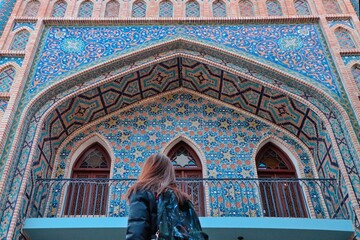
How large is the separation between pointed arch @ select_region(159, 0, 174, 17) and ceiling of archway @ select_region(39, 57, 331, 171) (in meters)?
0.98

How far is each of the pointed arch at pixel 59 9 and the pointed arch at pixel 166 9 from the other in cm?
169

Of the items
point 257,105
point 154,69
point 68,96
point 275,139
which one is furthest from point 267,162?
point 68,96

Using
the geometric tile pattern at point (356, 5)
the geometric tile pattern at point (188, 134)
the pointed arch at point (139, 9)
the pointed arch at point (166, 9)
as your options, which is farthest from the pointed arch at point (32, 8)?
the geometric tile pattern at point (356, 5)

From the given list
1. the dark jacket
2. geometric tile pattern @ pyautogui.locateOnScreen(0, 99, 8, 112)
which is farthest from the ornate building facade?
the dark jacket

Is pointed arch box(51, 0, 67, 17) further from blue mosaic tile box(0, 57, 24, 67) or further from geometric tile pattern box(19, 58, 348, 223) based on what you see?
geometric tile pattern box(19, 58, 348, 223)

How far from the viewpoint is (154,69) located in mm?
6758

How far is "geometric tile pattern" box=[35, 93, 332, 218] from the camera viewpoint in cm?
633

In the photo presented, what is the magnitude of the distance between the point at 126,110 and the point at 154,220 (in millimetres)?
5321

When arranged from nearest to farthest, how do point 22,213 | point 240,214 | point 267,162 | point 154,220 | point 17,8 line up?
1. point 154,220
2. point 22,213
3. point 240,214
4. point 267,162
5. point 17,8

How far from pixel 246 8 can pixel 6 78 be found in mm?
4149

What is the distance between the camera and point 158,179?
190 cm

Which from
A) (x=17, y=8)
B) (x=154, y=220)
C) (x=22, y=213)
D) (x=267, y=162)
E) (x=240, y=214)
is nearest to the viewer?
(x=154, y=220)

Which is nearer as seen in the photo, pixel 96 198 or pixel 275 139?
pixel 96 198

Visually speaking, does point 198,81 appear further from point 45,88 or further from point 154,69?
point 45,88
